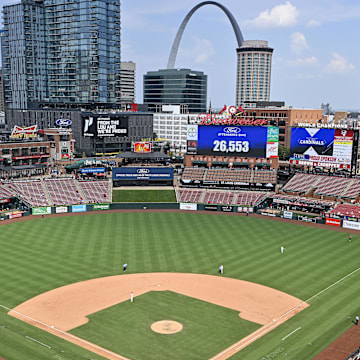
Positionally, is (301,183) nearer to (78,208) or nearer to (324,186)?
(324,186)

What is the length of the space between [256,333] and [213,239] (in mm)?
28726

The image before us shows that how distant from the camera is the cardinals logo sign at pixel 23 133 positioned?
11197 centimetres

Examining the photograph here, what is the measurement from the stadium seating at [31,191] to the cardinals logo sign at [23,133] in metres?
29.3

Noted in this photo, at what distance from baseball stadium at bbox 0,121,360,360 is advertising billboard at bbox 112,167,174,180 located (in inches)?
8.8

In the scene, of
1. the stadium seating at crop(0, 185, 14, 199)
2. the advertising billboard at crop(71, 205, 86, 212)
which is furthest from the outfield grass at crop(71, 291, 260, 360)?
the stadium seating at crop(0, 185, 14, 199)

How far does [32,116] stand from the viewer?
491 ft

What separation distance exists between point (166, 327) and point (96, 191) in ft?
184

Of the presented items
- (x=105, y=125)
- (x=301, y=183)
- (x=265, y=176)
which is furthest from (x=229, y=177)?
(x=105, y=125)

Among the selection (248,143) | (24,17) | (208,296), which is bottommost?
(208,296)

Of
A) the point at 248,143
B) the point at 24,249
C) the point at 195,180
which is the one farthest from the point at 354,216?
the point at 24,249

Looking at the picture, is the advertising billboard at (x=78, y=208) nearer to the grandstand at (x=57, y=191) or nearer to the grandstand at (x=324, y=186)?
the grandstand at (x=57, y=191)

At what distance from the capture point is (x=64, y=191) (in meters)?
86.6

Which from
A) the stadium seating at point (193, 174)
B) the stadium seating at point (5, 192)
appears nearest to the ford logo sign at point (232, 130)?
the stadium seating at point (193, 174)

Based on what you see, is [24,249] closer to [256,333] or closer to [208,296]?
[208,296]
